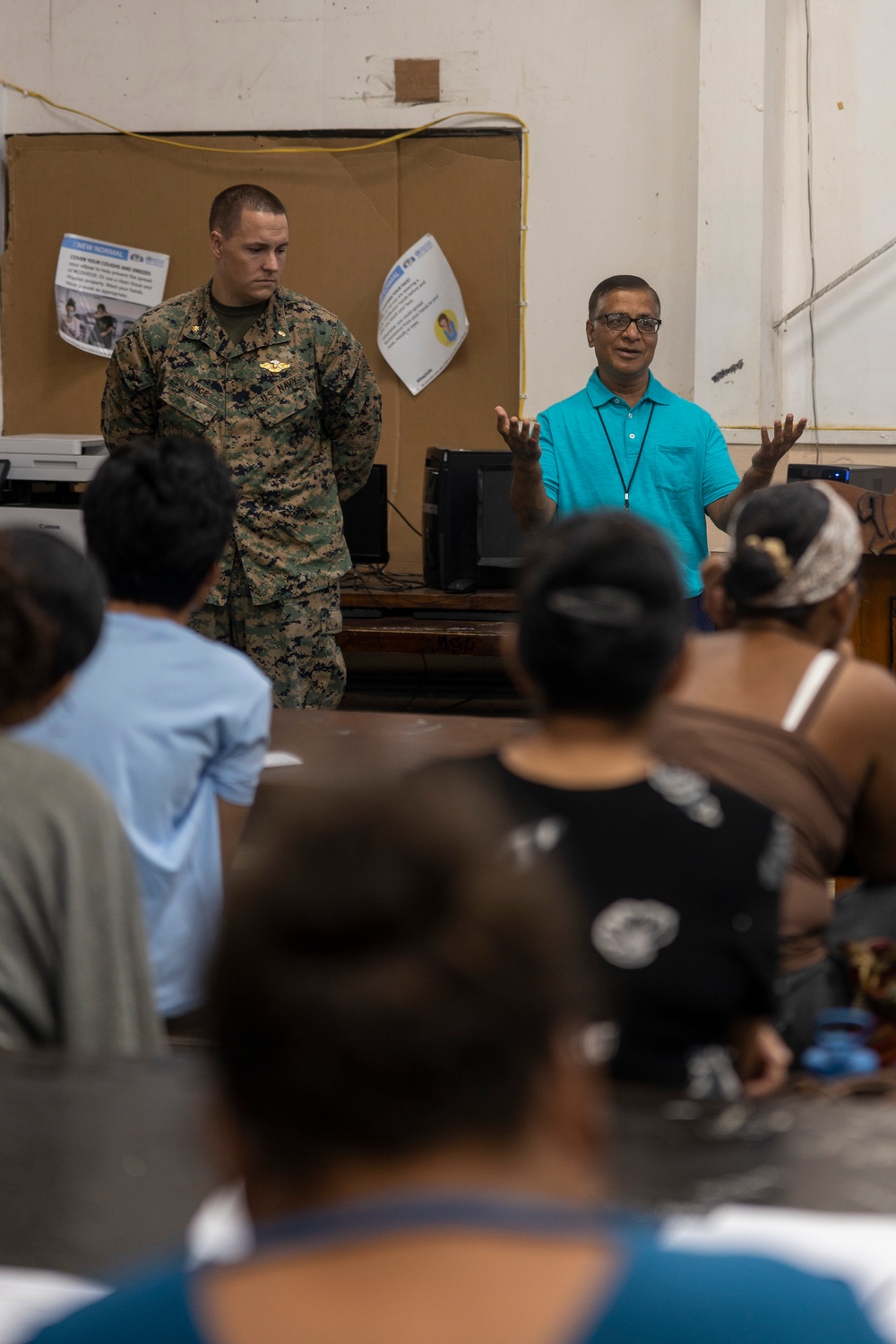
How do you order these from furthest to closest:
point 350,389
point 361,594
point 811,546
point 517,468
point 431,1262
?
point 361,594 < point 350,389 < point 517,468 < point 811,546 < point 431,1262

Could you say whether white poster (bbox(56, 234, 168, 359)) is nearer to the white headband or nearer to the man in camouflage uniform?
the man in camouflage uniform

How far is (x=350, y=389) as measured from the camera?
323 cm

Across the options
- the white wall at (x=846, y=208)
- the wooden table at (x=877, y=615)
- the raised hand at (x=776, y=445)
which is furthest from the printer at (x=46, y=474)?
the white wall at (x=846, y=208)

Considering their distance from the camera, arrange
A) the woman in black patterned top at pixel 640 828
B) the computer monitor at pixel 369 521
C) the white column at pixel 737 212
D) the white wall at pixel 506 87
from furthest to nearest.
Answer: the white wall at pixel 506 87
the white column at pixel 737 212
the computer monitor at pixel 369 521
the woman in black patterned top at pixel 640 828

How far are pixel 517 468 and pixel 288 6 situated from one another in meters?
2.84

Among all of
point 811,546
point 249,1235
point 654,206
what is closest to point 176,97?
point 654,206

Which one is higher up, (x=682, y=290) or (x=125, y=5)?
(x=125, y=5)

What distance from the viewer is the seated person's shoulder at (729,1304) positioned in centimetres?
42

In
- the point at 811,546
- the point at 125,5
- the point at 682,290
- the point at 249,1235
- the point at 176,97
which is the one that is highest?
the point at 125,5

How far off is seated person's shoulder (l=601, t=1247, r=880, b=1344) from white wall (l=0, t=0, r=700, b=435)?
471 cm

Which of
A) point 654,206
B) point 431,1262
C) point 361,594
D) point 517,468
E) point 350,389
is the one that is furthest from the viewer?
point 654,206

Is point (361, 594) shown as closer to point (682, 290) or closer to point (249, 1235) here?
point (682, 290)

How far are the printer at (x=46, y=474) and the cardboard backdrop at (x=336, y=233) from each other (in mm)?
1176

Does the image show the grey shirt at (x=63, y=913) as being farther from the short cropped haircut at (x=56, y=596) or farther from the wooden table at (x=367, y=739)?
the wooden table at (x=367, y=739)
